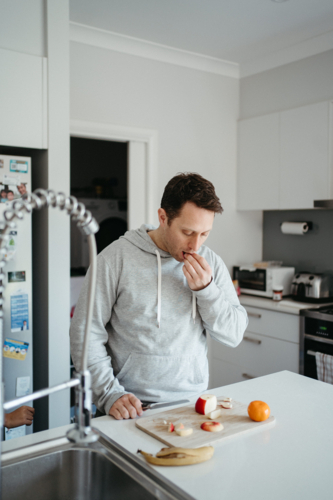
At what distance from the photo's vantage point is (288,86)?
351 cm

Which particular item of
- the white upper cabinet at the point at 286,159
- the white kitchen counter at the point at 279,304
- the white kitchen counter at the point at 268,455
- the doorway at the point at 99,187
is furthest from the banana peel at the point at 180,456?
the doorway at the point at 99,187

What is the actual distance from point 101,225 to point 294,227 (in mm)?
2216

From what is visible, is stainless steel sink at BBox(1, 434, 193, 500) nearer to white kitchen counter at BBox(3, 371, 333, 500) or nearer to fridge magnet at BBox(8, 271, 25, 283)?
white kitchen counter at BBox(3, 371, 333, 500)

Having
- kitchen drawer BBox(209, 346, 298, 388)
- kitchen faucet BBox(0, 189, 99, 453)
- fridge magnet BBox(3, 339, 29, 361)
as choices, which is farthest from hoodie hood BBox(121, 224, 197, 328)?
kitchen drawer BBox(209, 346, 298, 388)

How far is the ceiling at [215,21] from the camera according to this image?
8.75 feet

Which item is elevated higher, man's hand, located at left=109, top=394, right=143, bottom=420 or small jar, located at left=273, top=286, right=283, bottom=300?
small jar, located at left=273, top=286, right=283, bottom=300

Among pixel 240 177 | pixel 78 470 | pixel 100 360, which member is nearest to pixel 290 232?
pixel 240 177

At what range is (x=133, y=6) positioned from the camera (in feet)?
8.82

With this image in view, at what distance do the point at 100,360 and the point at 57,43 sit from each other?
5.27 ft

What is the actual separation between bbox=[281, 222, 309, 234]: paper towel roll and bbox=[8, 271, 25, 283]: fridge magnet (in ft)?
7.08

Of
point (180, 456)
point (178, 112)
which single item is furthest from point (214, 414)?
point (178, 112)

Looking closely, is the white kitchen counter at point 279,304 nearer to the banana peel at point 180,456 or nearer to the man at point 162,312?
the man at point 162,312

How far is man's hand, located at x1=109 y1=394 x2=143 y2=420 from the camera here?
4.32 feet

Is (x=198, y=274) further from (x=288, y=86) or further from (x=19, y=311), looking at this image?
(x=288, y=86)
